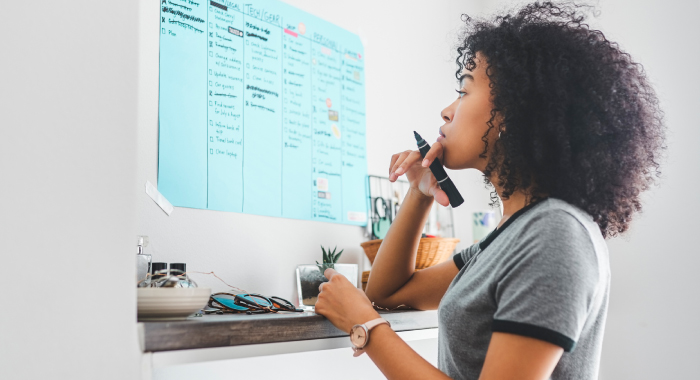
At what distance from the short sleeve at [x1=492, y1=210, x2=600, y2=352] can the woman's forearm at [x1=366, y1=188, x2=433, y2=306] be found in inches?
18.3

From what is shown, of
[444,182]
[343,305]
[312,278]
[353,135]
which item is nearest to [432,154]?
[444,182]

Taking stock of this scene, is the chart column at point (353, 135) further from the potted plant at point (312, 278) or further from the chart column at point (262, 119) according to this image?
the potted plant at point (312, 278)

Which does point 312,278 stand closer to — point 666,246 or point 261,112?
point 261,112

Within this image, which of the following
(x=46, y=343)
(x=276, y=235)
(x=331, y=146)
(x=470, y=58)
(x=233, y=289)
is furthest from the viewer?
(x=331, y=146)

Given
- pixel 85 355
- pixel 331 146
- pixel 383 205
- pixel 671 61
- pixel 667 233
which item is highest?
pixel 671 61

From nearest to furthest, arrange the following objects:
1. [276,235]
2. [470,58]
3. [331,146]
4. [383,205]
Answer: [470,58] → [276,235] → [331,146] → [383,205]

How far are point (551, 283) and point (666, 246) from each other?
1419 millimetres

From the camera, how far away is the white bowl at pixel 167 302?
77 centimetres

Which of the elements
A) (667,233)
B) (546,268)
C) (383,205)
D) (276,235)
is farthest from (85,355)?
(667,233)

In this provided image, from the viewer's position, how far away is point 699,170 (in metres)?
1.79

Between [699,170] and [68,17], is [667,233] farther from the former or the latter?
[68,17]

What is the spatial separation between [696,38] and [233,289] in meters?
1.75

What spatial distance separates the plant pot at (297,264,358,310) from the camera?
133 cm

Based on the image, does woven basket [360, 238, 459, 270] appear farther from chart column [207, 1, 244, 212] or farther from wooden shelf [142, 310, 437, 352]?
wooden shelf [142, 310, 437, 352]
